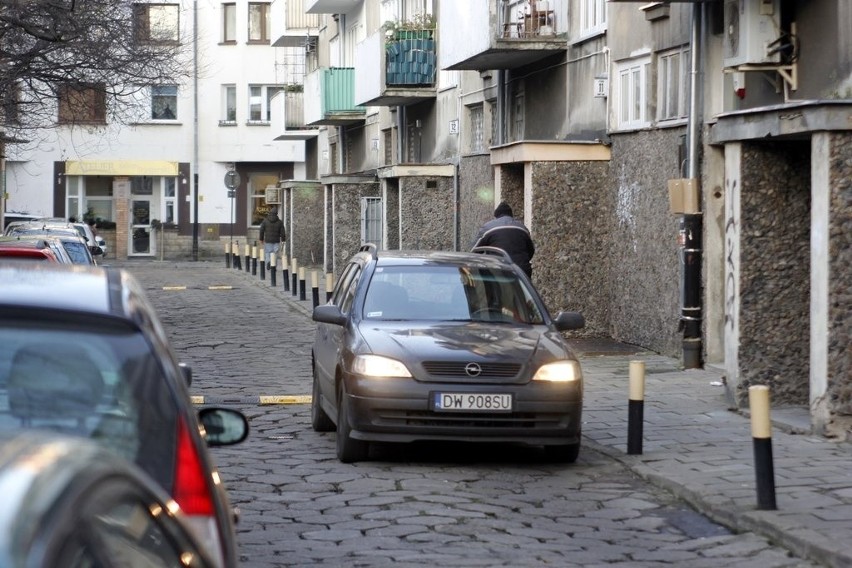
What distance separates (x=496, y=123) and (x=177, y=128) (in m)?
35.9

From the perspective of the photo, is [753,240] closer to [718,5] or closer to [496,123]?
[718,5]

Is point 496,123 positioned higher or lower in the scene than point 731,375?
higher

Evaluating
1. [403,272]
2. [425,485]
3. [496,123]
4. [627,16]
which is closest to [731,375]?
[403,272]

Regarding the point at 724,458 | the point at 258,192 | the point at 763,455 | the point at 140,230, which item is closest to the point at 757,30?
the point at 724,458

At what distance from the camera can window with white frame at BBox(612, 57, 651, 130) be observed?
19828 mm

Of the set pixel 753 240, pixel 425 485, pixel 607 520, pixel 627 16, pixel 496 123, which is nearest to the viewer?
pixel 607 520

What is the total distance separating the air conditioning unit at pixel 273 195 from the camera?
57.9 m

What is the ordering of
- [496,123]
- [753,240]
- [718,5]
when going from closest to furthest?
[753,240]
[718,5]
[496,123]

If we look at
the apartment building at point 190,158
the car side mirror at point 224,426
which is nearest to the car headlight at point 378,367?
the car side mirror at point 224,426

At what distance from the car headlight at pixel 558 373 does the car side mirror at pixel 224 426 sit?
5412mm

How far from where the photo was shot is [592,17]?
22188 mm

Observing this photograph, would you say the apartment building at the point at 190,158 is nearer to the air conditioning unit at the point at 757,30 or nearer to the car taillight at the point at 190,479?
the air conditioning unit at the point at 757,30

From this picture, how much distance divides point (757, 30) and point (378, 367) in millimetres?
7085

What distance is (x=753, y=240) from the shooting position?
13.3m
